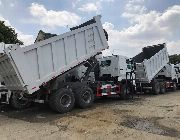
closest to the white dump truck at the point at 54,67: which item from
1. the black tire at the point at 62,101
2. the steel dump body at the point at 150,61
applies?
the black tire at the point at 62,101

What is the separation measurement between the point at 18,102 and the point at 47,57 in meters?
2.90

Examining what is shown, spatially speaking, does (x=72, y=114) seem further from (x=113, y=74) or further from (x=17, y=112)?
(x=113, y=74)

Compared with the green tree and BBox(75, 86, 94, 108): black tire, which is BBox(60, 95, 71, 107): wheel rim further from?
the green tree

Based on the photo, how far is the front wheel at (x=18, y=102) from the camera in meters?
13.1

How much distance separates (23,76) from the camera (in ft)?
34.9

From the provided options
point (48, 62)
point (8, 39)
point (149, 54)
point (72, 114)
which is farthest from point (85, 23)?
point (8, 39)

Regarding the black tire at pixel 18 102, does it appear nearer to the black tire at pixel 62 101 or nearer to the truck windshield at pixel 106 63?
the black tire at pixel 62 101

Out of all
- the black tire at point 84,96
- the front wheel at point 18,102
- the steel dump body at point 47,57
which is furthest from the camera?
the front wheel at point 18,102

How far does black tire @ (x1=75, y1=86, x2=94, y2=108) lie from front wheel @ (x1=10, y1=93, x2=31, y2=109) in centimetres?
219

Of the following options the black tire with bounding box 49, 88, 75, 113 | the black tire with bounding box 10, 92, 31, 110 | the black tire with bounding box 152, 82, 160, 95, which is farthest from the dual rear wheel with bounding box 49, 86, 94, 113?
the black tire with bounding box 152, 82, 160, 95

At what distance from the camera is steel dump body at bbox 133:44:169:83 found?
1973 centimetres

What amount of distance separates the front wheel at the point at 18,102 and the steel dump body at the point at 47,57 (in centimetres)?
132

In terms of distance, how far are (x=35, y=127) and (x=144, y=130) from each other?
3257 millimetres

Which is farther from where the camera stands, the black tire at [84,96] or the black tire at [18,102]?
the black tire at [18,102]
